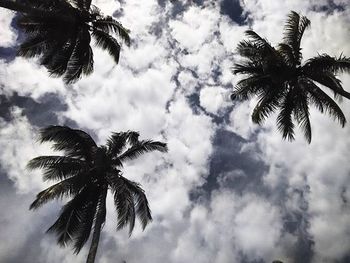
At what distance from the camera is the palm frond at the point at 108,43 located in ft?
62.0

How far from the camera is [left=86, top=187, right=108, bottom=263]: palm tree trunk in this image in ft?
56.5

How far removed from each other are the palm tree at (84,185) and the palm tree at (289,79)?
7585 millimetres

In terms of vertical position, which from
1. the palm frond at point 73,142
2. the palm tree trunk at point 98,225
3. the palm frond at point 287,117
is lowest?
the palm tree trunk at point 98,225

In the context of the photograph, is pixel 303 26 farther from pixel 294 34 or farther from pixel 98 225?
pixel 98 225

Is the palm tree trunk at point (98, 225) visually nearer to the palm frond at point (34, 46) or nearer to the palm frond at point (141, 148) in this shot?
the palm frond at point (141, 148)

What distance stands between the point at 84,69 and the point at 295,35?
36.6ft

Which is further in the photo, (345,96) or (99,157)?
(99,157)

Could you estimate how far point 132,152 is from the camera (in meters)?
20.0

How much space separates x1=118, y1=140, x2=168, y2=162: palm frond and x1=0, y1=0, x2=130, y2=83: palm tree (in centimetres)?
470

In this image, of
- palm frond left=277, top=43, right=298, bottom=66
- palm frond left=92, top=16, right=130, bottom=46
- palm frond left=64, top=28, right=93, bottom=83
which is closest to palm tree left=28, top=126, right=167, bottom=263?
palm frond left=64, top=28, right=93, bottom=83

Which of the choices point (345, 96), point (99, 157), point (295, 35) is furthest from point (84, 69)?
point (345, 96)

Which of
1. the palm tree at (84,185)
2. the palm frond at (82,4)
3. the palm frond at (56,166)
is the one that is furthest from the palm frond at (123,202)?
the palm frond at (82,4)

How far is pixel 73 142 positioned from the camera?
19.0 meters

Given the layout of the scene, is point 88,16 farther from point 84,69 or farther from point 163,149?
point 163,149
